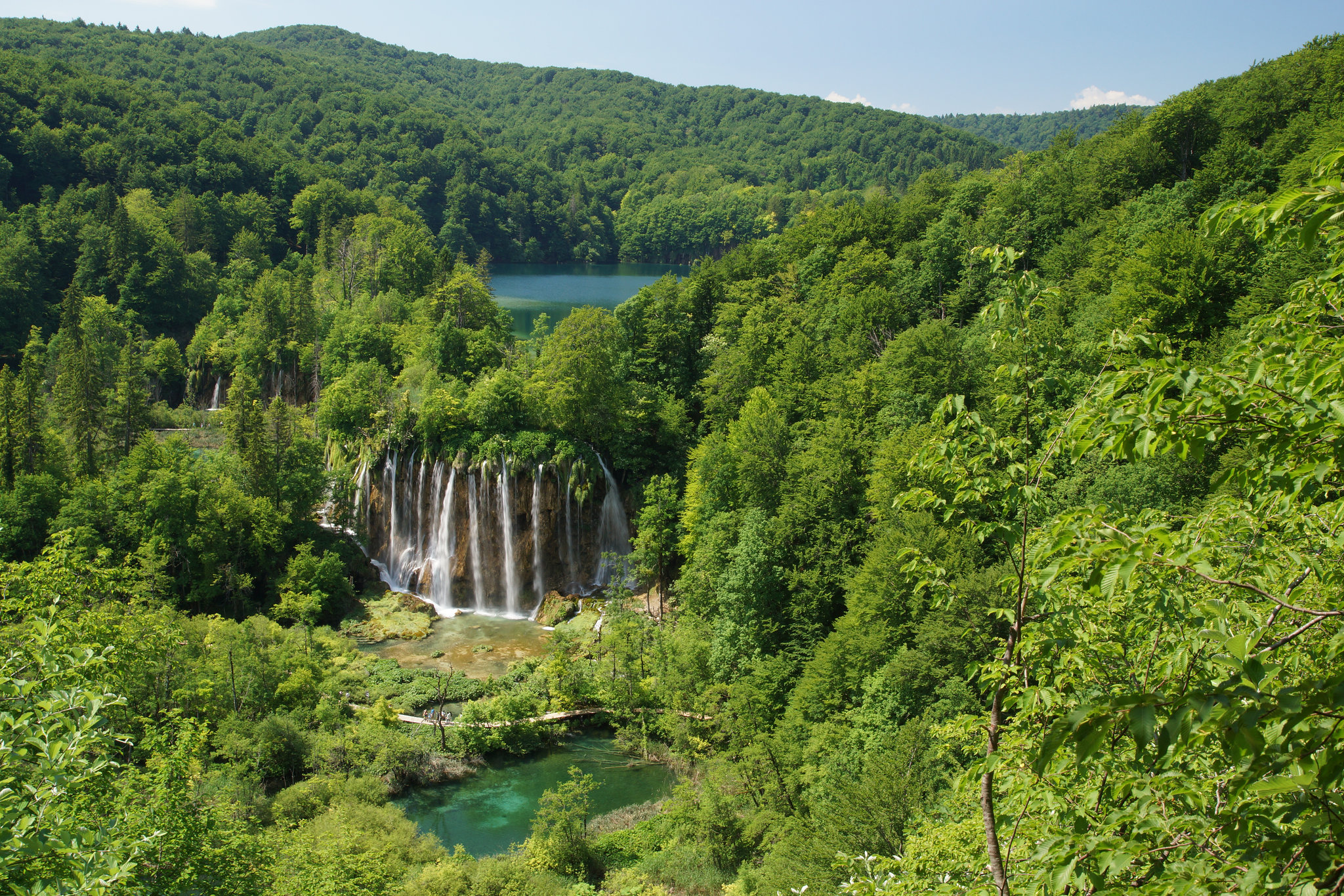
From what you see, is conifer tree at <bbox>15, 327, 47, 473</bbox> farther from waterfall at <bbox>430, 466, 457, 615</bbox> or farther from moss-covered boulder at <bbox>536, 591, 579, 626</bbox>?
moss-covered boulder at <bbox>536, 591, 579, 626</bbox>

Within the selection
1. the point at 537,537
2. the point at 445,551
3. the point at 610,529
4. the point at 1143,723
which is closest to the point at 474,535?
the point at 445,551

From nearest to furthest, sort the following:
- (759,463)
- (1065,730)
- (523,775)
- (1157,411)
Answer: (1065,730) < (1157,411) < (523,775) < (759,463)

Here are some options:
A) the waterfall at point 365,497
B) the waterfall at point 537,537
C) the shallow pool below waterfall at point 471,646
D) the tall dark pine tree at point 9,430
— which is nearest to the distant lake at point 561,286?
the waterfall at point 365,497

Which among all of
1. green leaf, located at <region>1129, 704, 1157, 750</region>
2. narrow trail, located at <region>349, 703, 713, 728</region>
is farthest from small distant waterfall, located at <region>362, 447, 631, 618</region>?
green leaf, located at <region>1129, 704, 1157, 750</region>

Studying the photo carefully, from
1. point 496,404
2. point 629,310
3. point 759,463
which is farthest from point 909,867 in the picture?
point 629,310

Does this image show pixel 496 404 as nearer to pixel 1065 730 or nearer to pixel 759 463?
pixel 759 463

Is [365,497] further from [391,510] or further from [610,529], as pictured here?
[610,529]
